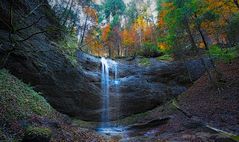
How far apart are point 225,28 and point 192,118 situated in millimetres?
7285

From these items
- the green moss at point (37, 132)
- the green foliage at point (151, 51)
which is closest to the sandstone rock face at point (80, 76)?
the green foliage at point (151, 51)

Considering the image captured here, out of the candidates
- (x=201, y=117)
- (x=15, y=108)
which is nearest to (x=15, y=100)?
(x=15, y=108)

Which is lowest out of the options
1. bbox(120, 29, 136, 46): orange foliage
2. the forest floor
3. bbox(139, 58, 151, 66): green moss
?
the forest floor

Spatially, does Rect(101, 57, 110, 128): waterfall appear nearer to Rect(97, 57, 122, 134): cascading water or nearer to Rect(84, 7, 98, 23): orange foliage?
Rect(97, 57, 122, 134): cascading water

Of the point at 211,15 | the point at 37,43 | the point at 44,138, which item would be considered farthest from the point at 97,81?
the point at 44,138

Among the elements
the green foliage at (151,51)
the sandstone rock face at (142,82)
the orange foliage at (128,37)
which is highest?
the orange foliage at (128,37)

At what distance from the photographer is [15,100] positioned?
9766mm

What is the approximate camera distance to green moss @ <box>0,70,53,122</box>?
8.39 metres

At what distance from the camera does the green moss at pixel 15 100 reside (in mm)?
8390

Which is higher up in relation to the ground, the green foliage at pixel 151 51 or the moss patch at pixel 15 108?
the green foliage at pixel 151 51

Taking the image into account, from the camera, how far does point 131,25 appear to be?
42.2 m

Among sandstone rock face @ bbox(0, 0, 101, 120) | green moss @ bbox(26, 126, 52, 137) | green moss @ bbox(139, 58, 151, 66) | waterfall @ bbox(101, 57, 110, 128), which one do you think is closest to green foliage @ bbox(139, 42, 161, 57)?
green moss @ bbox(139, 58, 151, 66)

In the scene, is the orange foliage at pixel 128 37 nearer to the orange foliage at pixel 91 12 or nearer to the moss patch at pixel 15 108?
the orange foliage at pixel 91 12

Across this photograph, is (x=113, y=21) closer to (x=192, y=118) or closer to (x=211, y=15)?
(x=211, y=15)
